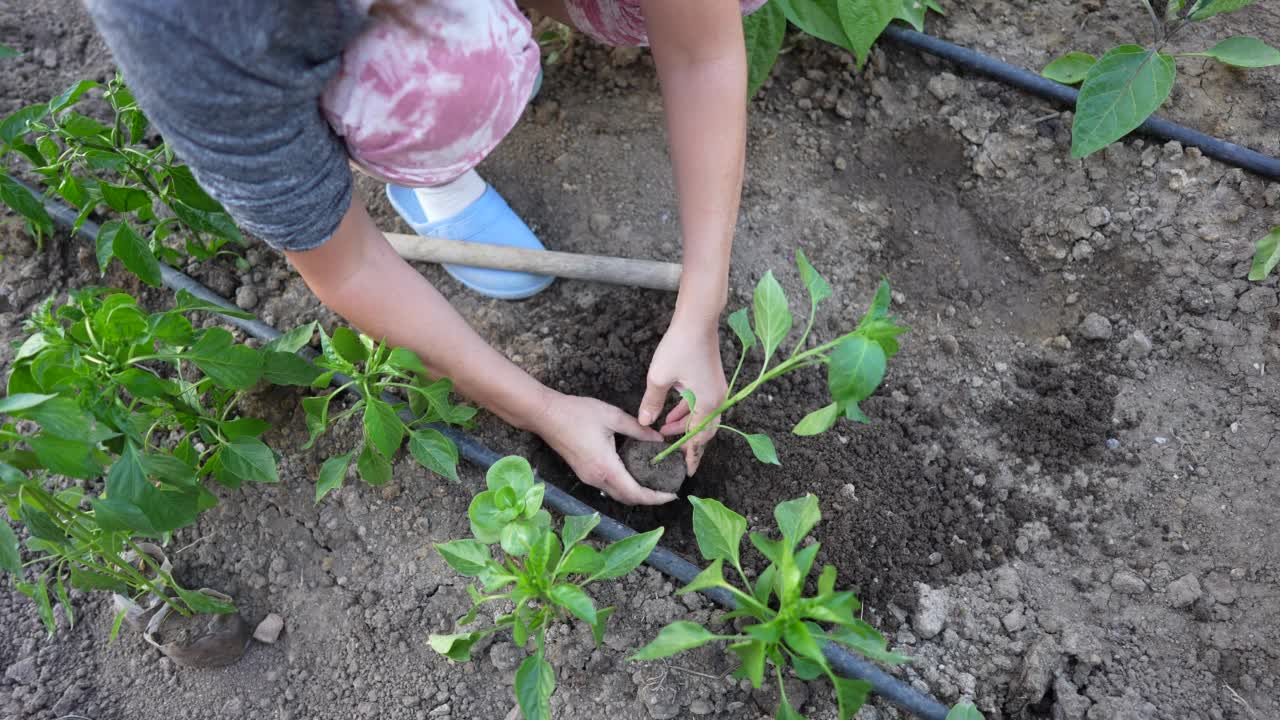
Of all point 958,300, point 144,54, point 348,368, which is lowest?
point 958,300

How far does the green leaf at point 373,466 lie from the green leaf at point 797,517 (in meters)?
0.56

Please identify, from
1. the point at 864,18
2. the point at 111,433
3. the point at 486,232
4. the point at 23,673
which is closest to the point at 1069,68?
the point at 864,18

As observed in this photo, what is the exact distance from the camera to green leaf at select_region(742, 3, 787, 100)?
165 centimetres

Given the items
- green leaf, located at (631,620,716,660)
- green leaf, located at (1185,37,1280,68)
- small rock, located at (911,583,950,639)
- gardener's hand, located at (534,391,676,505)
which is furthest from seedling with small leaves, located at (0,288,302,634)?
green leaf, located at (1185,37,1280,68)

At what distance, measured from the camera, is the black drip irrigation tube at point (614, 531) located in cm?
118

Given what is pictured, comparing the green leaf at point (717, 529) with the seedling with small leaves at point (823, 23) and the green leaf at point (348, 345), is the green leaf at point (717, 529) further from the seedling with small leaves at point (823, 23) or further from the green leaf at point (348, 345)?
the seedling with small leaves at point (823, 23)

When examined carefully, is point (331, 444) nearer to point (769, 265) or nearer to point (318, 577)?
point (318, 577)

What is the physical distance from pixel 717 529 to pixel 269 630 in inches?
Result: 28.7

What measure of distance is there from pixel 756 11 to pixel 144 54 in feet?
3.62

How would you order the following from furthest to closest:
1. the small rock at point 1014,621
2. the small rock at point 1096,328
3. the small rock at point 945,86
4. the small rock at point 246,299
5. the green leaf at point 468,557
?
1. the small rock at point 945,86
2. the small rock at point 246,299
3. the small rock at point 1096,328
4. the small rock at point 1014,621
5. the green leaf at point 468,557

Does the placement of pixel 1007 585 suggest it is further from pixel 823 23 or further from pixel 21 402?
pixel 21 402

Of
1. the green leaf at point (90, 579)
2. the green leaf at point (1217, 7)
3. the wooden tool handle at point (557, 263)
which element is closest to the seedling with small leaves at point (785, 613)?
the wooden tool handle at point (557, 263)

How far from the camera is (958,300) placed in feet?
5.30

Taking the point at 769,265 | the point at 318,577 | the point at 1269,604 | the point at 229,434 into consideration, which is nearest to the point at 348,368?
the point at 229,434
